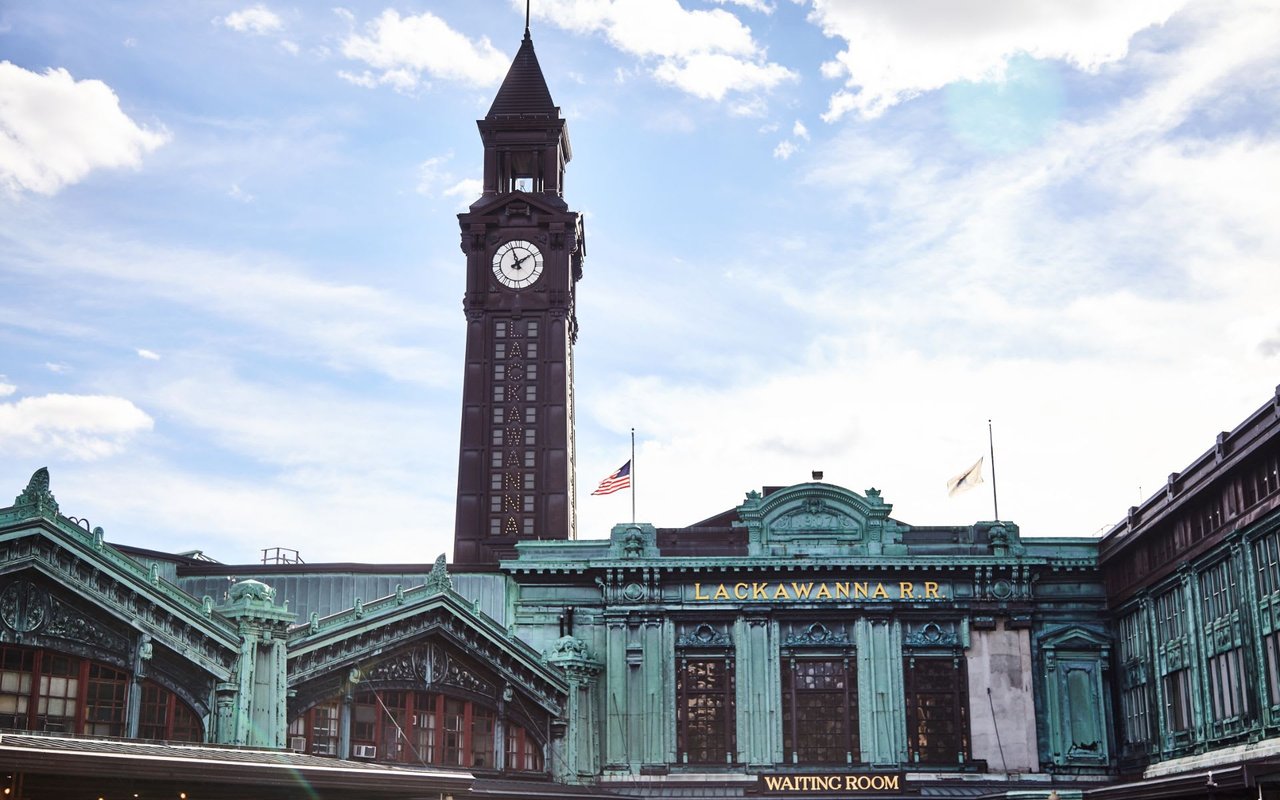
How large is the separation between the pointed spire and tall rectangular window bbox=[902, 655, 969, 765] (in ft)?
140

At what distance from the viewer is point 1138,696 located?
213 ft

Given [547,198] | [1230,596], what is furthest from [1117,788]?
[547,198]

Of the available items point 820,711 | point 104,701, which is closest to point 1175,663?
point 820,711

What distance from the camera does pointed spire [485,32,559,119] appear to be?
94.2m

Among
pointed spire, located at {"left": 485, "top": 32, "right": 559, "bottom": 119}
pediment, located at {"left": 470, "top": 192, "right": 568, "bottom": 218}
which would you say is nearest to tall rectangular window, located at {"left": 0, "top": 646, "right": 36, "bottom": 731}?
pediment, located at {"left": 470, "top": 192, "right": 568, "bottom": 218}

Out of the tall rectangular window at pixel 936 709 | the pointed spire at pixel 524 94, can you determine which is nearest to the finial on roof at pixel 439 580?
the tall rectangular window at pixel 936 709

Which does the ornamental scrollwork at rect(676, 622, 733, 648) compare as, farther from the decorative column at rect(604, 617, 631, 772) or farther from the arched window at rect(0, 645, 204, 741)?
the arched window at rect(0, 645, 204, 741)

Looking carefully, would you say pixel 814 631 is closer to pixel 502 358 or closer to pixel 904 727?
pixel 904 727

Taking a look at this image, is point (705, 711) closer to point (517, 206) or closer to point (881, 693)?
point (881, 693)

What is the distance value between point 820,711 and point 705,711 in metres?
5.03

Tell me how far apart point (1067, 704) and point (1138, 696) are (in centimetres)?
346

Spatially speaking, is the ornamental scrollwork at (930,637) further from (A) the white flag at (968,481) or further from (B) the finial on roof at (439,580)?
(B) the finial on roof at (439,580)

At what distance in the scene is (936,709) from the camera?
6750 cm

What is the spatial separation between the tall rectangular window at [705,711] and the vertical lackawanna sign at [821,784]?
2588 millimetres
